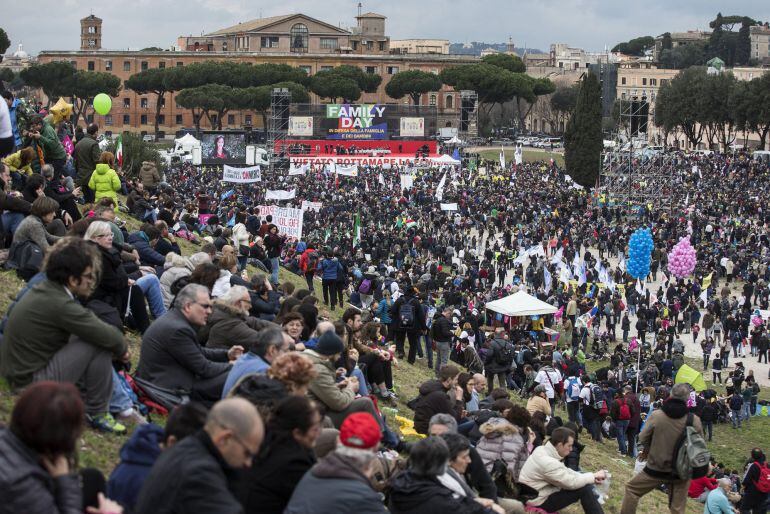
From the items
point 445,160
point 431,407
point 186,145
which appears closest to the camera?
point 431,407

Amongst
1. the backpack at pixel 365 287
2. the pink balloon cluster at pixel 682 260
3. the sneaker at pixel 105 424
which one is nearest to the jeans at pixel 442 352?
the backpack at pixel 365 287

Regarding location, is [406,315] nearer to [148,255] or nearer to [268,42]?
[148,255]

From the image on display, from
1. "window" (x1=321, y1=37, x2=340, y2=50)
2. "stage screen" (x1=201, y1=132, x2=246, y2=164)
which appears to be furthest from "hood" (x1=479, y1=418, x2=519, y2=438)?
"window" (x1=321, y1=37, x2=340, y2=50)

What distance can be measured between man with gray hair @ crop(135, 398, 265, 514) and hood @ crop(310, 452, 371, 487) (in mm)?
613

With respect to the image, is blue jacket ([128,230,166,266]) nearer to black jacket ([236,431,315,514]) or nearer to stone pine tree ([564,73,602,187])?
black jacket ([236,431,315,514])

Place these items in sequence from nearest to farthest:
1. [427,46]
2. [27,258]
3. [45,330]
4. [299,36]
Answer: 1. [45,330]
2. [27,258]
3. [299,36]
4. [427,46]

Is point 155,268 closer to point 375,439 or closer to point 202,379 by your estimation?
point 202,379

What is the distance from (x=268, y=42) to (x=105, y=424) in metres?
106

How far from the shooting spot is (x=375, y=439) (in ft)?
18.1

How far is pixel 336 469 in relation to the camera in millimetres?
5285

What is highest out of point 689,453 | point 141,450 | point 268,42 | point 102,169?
point 268,42

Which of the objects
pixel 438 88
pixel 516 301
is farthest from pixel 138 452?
pixel 438 88

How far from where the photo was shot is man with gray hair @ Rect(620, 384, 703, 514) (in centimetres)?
896

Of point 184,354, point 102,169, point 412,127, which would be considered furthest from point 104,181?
point 412,127
